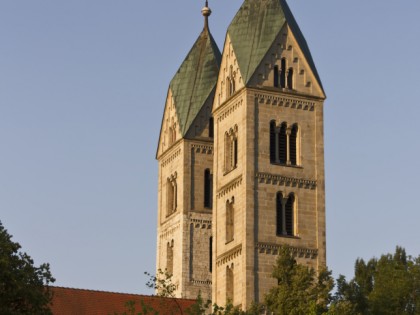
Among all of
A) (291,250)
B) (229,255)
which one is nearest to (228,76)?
(229,255)

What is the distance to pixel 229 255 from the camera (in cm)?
6525

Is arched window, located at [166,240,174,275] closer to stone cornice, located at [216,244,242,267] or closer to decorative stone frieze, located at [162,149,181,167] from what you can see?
decorative stone frieze, located at [162,149,181,167]

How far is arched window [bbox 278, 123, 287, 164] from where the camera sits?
66.1 meters

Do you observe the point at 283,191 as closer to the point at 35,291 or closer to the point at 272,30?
the point at 272,30

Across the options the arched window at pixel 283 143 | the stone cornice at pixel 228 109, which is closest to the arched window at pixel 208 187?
the stone cornice at pixel 228 109

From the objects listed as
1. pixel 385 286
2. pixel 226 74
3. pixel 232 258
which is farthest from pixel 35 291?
pixel 385 286

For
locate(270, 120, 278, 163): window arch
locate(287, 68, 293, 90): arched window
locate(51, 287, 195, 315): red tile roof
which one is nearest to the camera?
locate(51, 287, 195, 315): red tile roof

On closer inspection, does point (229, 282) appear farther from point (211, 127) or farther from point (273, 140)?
point (211, 127)

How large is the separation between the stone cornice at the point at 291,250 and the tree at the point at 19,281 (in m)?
18.0

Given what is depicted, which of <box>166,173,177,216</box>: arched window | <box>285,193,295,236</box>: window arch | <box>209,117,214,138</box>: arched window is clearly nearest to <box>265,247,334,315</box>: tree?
<box>285,193,295,236</box>: window arch

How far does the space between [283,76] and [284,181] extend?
5.46 meters

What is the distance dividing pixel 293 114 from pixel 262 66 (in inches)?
109

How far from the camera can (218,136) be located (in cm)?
6875

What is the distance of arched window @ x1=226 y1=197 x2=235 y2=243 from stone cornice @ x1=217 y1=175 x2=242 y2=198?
61 centimetres
